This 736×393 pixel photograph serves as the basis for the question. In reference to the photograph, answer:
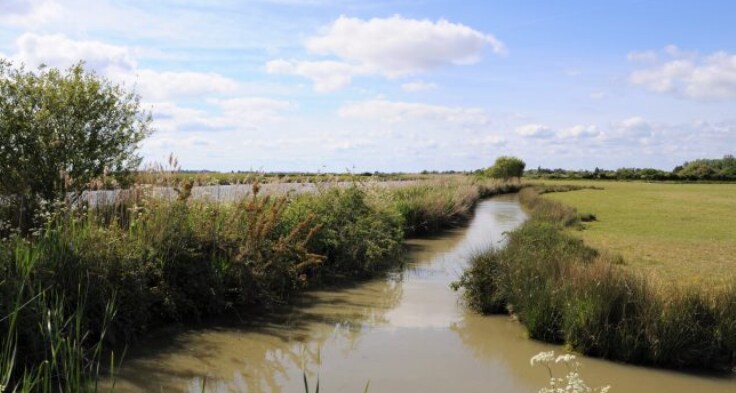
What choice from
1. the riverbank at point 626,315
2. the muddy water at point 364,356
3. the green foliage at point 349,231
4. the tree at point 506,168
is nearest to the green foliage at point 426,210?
the green foliage at point 349,231

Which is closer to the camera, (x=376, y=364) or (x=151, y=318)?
(x=376, y=364)

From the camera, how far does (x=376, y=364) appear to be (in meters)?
7.00

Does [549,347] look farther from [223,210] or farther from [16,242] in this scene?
[16,242]

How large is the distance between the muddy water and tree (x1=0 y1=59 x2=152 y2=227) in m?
4.33

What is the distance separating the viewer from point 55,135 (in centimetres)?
1057

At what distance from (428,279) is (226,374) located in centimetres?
671

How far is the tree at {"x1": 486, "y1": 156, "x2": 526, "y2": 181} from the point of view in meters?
63.9

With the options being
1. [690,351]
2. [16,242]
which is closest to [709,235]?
[690,351]

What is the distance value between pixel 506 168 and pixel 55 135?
5719cm

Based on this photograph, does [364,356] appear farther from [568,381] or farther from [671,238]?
[671,238]

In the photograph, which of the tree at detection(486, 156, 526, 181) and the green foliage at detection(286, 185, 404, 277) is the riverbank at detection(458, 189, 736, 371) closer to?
the green foliage at detection(286, 185, 404, 277)

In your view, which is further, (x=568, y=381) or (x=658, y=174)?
(x=658, y=174)

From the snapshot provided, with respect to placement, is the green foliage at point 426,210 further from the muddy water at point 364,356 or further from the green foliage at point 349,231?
the muddy water at point 364,356

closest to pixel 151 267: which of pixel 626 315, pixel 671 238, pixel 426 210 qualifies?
pixel 626 315
